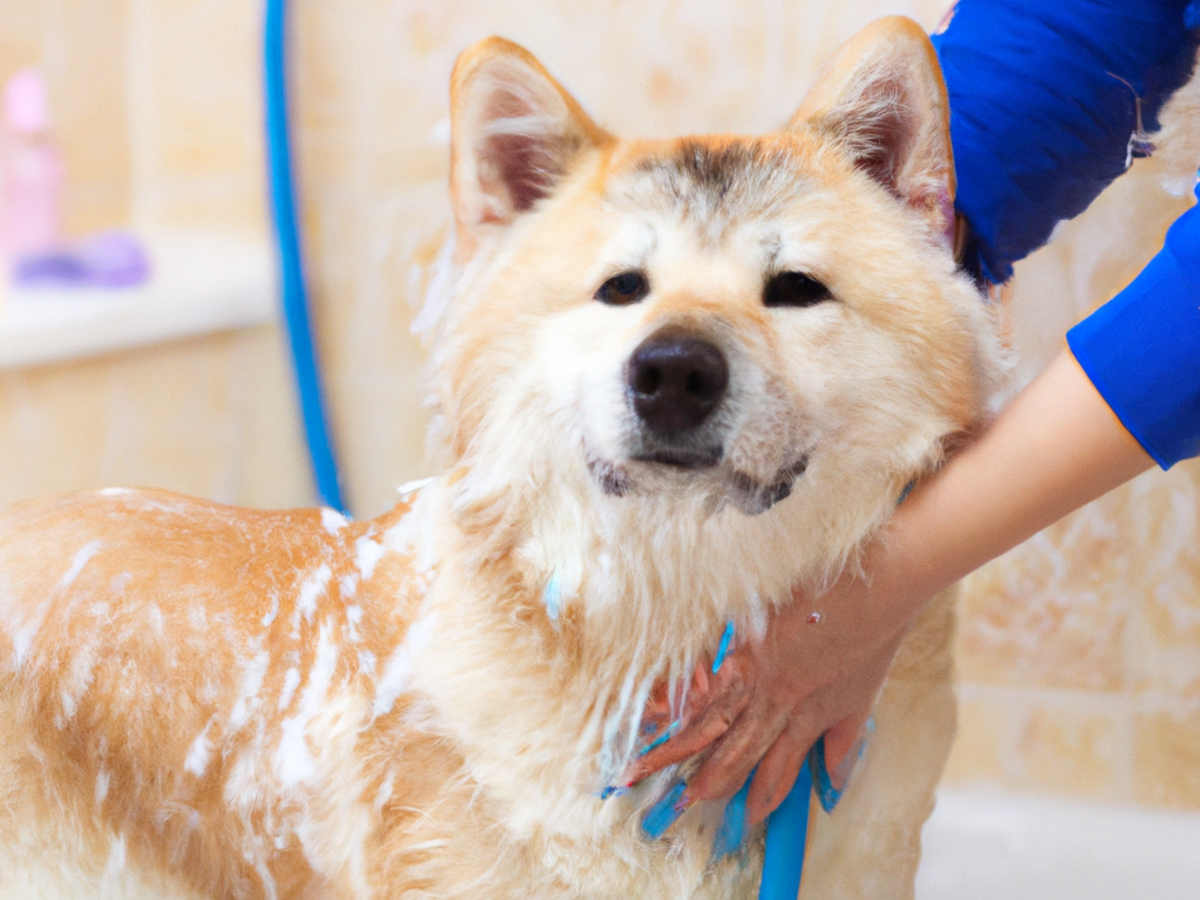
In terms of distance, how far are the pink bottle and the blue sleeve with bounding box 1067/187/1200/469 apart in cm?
125

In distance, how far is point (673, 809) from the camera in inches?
25.1

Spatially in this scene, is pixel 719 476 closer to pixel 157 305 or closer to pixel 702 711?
pixel 702 711

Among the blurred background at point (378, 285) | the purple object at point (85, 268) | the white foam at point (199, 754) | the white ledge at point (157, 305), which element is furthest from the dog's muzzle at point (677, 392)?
the purple object at point (85, 268)

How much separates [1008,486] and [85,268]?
1140mm

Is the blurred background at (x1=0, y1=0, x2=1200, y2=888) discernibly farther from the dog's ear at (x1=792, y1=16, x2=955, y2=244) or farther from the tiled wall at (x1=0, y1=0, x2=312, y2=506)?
the dog's ear at (x1=792, y1=16, x2=955, y2=244)

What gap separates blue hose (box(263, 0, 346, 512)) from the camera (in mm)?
1352

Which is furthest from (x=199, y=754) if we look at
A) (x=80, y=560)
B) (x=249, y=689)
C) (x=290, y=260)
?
(x=290, y=260)

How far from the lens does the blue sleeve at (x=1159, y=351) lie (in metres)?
0.55

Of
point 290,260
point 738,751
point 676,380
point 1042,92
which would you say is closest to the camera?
point 676,380

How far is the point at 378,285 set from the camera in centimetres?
141

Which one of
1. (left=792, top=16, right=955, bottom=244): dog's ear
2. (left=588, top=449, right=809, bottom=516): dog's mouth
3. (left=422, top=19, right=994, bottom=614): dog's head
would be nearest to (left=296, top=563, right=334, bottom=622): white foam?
(left=422, top=19, right=994, bottom=614): dog's head

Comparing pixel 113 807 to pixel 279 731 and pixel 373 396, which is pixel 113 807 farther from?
pixel 373 396

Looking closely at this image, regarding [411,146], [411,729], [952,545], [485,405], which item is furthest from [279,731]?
[411,146]

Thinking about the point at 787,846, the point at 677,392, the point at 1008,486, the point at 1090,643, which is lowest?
the point at 1090,643
